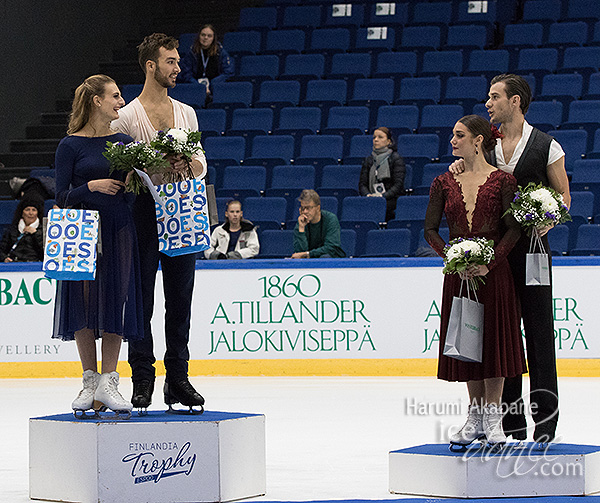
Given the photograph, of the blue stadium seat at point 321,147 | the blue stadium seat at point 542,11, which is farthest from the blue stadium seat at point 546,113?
the blue stadium seat at point 542,11

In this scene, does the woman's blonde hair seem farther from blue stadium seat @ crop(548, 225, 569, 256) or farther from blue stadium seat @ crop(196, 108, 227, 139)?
blue stadium seat @ crop(196, 108, 227, 139)

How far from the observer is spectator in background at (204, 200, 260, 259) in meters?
10.4

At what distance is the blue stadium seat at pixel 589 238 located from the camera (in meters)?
10.2

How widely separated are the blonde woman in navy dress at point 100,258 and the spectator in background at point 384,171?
6.61 metres

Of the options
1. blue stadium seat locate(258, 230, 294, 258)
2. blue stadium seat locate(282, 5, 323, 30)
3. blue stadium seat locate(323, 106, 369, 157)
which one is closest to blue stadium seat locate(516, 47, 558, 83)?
blue stadium seat locate(323, 106, 369, 157)

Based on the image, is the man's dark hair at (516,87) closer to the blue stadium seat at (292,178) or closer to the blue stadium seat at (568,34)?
the blue stadium seat at (292,178)

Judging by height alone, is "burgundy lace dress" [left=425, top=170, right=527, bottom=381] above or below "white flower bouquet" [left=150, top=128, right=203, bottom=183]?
below

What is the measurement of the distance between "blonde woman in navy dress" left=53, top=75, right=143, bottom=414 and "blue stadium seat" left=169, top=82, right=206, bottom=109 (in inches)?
352

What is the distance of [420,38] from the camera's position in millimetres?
14164

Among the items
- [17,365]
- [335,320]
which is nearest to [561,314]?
[335,320]

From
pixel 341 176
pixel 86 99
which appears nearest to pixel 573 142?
pixel 341 176

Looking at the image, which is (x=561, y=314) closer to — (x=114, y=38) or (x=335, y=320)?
(x=335, y=320)

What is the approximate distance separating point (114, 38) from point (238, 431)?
499 inches

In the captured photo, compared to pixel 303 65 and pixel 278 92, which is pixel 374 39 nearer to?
pixel 303 65
